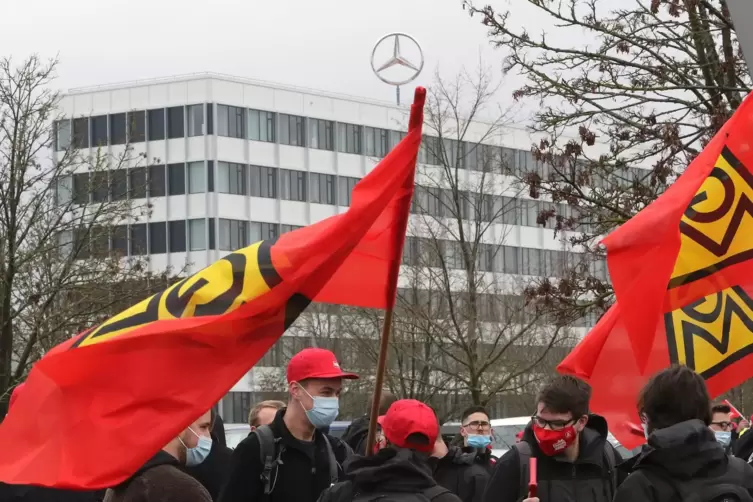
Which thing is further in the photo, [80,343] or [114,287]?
[114,287]

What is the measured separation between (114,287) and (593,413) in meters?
21.5

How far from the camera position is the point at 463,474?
10664 mm

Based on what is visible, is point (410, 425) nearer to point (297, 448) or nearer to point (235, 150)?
point (297, 448)

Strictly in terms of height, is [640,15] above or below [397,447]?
above

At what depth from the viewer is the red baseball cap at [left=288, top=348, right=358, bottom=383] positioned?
7.56 meters

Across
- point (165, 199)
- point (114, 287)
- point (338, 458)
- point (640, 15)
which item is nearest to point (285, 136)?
point (165, 199)

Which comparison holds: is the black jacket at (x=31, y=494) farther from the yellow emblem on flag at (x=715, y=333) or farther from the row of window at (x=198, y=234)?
the row of window at (x=198, y=234)

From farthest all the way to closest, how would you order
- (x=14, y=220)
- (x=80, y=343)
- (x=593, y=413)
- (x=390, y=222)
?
1. (x=14, y=220)
2. (x=593, y=413)
3. (x=390, y=222)
4. (x=80, y=343)

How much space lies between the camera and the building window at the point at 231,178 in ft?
220

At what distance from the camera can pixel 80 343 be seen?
5859 mm

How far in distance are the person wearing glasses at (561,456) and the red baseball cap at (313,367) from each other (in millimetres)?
1035

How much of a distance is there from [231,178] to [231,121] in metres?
2.84

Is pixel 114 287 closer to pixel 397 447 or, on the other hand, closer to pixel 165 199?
pixel 397 447

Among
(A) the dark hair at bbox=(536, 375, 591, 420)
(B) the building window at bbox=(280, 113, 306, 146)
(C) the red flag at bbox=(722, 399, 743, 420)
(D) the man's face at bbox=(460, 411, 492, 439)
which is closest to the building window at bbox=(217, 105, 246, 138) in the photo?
(B) the building window at bbox=(280, 113, 306, 146)
